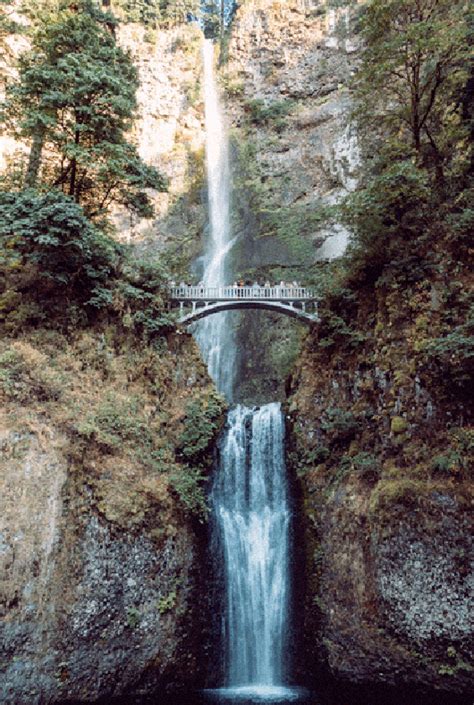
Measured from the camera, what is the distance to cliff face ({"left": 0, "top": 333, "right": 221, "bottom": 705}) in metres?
8.93

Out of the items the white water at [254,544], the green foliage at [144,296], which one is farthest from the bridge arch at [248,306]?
the white water at [254,544]

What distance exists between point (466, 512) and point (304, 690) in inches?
246

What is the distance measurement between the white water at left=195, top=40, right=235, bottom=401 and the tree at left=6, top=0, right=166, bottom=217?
39.6 feet

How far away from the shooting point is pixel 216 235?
101ft

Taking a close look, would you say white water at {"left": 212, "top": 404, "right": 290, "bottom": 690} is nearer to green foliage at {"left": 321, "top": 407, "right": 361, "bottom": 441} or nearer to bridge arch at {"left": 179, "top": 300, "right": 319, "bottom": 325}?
green foliage at {"left": 321, "top": 407, "right": 361, "bottom": 441}

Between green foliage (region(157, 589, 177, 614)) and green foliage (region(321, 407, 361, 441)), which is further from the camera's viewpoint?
green foliage (region(321, 407, 361, 441))

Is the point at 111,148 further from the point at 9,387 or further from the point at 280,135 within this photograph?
the point at 280,135

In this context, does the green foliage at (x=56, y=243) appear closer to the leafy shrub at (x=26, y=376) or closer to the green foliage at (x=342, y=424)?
the leafy shrub at (x=26, y=376)

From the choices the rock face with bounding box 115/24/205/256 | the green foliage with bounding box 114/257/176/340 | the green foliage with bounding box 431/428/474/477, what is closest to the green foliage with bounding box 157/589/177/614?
the green foliage with bounding box 431/428/474/477

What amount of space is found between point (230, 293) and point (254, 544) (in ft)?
36.0

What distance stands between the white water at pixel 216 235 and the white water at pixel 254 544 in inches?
362

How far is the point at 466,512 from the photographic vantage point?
9625mm

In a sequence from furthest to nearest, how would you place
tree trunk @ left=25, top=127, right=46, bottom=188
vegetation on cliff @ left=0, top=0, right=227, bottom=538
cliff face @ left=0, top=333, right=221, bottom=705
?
1. tree trunk @ left=25, top=127, right=46, bottom=188
2. vegetation on cliff @ left=0, top=0, right=227, bottom=538
3. cliff face @ left=0, top=333, right=221, bottom=705

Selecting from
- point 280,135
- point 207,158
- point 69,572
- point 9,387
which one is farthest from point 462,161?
point 207,158
